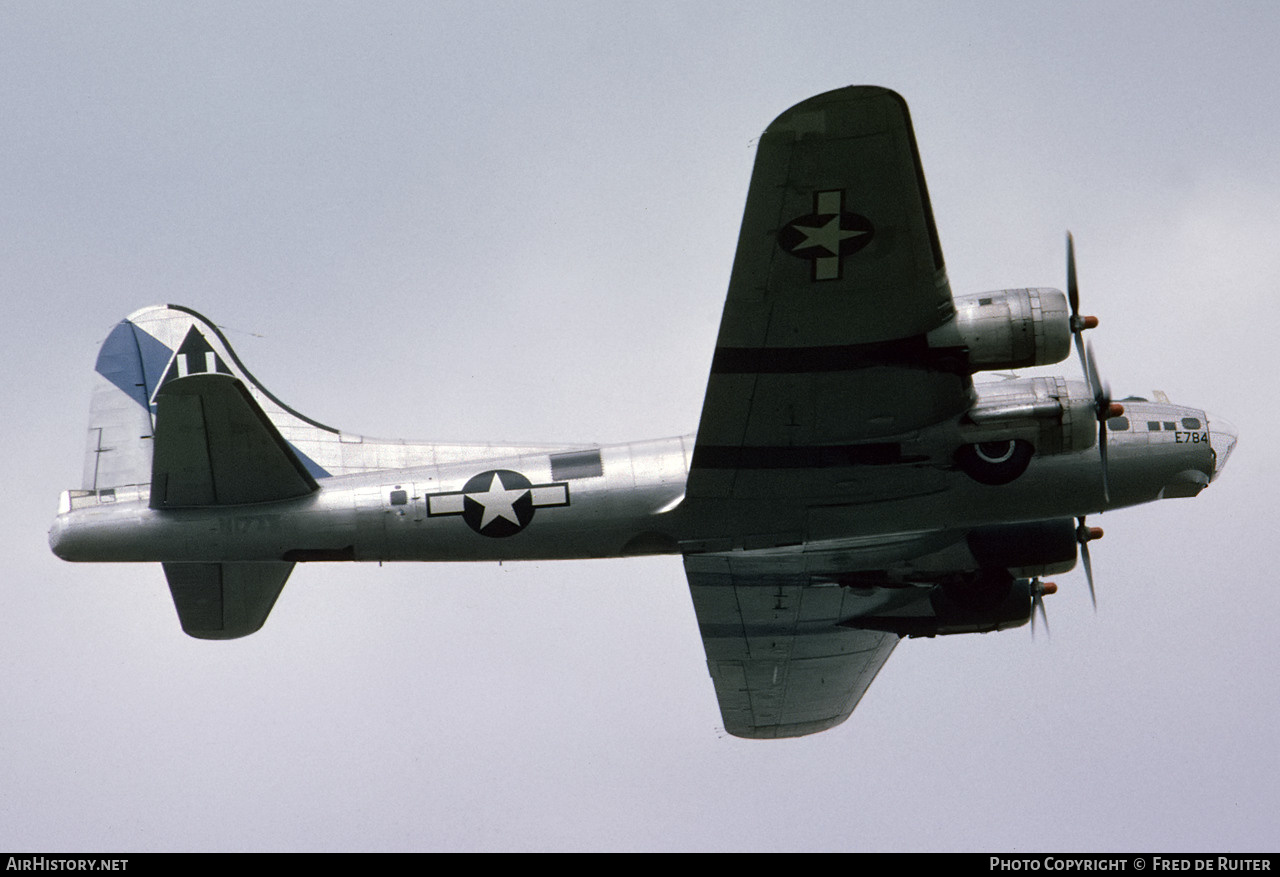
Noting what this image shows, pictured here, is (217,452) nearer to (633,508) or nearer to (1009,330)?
(633,508)

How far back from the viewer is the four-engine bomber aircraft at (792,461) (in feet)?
48.7

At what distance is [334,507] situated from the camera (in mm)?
17188

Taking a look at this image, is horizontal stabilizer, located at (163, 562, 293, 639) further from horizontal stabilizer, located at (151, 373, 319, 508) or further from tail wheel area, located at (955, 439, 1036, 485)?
tail wheel area, located at (955, 439, 1036, 485)

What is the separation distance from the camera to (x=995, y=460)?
17.1 metres

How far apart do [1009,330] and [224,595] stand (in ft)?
37.8

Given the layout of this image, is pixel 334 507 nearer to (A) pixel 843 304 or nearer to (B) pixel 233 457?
(B) pixel 233 457

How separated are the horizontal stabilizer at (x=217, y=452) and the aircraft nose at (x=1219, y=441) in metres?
12.4

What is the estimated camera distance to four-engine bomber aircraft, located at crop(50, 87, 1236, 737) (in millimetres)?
14836

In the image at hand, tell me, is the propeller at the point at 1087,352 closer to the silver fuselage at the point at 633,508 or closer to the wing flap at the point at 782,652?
the silver fuselage at the point at 633,508

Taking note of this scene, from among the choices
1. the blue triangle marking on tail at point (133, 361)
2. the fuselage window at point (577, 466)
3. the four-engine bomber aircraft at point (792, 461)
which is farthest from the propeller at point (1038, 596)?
the blue triangle marking on tail at point (133, 361)

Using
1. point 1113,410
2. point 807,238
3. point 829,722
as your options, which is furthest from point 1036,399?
point 829,722

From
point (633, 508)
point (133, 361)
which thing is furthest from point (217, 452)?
point (633, 508)

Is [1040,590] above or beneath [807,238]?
beneath

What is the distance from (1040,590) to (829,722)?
518 centimetres
